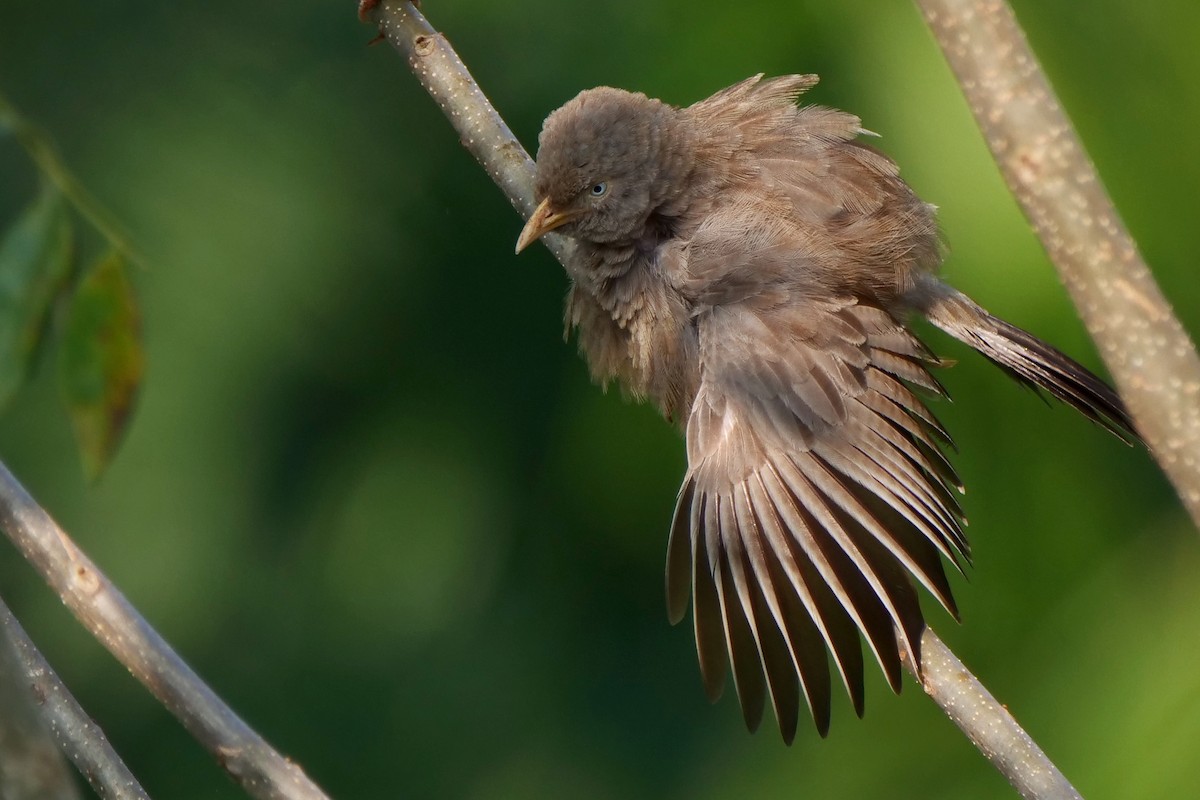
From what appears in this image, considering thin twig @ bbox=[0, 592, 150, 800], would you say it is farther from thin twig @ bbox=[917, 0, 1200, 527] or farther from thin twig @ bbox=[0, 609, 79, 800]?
thin twig @ bbox=[917, 0, 1200, 527]

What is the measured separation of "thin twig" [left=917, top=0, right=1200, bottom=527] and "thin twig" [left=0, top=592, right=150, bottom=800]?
1281 millimetres

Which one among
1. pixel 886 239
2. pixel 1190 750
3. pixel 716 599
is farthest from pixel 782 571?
pixel 1190 750

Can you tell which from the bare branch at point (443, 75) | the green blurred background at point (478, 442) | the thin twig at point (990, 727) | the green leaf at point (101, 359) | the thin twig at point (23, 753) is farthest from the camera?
the green blurred background at point (478, 442)

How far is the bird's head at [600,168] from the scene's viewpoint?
299 centimetres

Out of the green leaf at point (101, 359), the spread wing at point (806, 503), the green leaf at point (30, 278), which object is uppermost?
the green leaf at point (30, 278)

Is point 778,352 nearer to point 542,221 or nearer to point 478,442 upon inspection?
point 542,221

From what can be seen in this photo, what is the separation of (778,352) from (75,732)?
5.26 feet

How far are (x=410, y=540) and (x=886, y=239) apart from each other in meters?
2.06

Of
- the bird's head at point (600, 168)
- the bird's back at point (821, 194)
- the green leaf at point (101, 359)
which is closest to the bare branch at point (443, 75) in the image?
the bird's head at point (600, 168)

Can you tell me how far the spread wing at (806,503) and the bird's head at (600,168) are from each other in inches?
12.3

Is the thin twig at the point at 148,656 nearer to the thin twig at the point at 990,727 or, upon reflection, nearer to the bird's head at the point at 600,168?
the thin twig at the point at 990,727

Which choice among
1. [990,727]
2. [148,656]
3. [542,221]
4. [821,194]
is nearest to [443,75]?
[542,221]

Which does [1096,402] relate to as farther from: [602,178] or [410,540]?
[410,540]

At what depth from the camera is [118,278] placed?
192 centimetres
